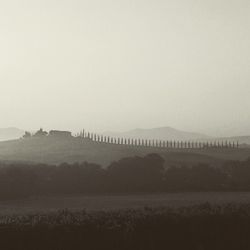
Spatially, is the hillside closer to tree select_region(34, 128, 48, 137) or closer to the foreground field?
tree select_region(34, 128, 48, 137)


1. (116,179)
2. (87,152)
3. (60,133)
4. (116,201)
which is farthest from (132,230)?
(60,133)

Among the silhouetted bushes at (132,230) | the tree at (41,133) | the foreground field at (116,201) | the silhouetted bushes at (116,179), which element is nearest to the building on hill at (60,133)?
the tree at (41,133)

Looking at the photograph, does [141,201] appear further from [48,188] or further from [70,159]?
[70,159]

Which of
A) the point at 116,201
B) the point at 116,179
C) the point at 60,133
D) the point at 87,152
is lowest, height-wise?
the point at 116,201

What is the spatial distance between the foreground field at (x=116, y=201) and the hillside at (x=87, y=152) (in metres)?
35.2

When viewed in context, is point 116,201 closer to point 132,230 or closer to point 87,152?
point 132,230

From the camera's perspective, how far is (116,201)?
54.9 metres

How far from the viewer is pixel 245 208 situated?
35.8 m

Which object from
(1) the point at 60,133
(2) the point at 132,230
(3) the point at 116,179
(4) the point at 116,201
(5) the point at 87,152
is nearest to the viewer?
(2) the point at 132,230

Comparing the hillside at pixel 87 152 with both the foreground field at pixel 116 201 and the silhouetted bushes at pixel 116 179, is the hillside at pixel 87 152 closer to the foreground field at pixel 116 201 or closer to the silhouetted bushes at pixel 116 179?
the silhouetted bushes at pixel 116 179

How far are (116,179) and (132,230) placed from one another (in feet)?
110

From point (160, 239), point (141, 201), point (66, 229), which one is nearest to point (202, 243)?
point (160, 239)

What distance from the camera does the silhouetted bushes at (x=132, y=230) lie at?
30.4 m

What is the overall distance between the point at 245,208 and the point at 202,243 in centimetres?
551
